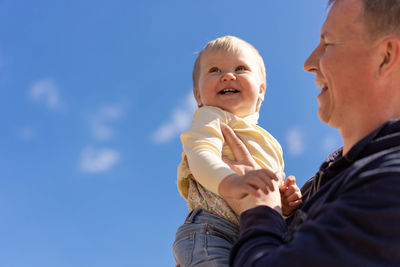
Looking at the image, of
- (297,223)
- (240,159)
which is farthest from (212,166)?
(297,223)

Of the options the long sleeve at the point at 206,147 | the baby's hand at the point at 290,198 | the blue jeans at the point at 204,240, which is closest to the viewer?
the blue jeans at the point at 204,240

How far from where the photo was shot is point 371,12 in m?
2.62

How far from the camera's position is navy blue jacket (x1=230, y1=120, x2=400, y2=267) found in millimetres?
1706

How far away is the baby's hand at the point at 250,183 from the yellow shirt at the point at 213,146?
27 centimetres

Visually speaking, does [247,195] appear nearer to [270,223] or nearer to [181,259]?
[270,223]

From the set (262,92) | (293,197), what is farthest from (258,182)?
(262,92)

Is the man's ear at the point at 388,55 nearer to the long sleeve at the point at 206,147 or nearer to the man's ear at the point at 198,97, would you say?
the long sleeve at the point at 206,147

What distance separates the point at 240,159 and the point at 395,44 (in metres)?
1.34

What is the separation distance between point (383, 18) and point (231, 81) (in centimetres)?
148

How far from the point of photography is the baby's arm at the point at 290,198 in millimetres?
3027

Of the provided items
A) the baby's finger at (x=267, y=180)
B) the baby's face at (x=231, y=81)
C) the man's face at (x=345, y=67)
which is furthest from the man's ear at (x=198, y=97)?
the baby's finger at (x=267, y=180)

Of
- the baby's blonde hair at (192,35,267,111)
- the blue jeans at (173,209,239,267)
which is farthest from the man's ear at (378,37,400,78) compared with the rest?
the baby's blonde hair at (192,35,267,111)

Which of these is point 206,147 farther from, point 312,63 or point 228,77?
point 312,63

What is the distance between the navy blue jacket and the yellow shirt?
0.96m
